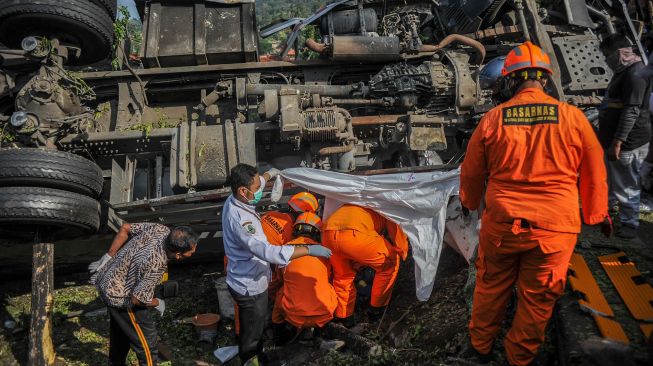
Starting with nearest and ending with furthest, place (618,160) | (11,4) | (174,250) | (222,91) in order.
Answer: (174,250), (618,160), (11,4), (222,91)

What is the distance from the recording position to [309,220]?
167 inches

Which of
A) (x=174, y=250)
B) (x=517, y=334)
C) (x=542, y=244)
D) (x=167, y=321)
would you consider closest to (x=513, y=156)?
(x=542, y=244)

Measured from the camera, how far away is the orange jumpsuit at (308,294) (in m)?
3.87

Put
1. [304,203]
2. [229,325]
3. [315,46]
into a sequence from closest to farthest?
[304,203] < [229,325] < [315,46]

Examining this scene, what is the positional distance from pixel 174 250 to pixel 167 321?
5.25 feet

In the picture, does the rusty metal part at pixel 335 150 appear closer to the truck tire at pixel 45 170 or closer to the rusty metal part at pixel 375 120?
the rusty metal part at pixel 375 120

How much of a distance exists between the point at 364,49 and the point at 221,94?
1.84 m

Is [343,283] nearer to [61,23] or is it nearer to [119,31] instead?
[61,23]

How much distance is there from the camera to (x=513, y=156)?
255cm

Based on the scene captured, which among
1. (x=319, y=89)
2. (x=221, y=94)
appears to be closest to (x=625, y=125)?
(x=319, y=89)

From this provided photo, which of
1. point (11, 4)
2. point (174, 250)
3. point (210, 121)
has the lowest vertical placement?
point (174, 250)

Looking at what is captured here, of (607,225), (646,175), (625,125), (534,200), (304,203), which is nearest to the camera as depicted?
(534,200)

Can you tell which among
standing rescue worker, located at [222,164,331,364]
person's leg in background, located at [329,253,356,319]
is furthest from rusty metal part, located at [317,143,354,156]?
standing rescue worker, located at [222,164,331,364]

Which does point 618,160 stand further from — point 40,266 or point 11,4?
point 11,4
